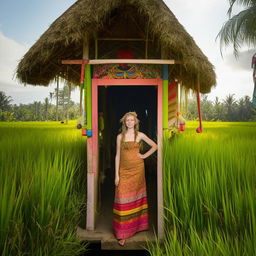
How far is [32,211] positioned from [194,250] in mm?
1608

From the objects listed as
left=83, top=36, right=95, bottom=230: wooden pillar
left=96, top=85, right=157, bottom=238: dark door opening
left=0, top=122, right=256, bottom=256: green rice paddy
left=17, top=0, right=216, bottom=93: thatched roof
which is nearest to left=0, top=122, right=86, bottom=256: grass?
left=0, top=122, right=256, bottom=256: green rice paddy

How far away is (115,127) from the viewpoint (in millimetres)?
7145

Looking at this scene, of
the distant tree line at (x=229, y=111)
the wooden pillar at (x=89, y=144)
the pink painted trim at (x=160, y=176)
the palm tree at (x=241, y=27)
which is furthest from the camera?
the distant tree line at (x=229, y=111)

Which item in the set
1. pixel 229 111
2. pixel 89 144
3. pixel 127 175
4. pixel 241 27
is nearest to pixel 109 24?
pixel 89 144

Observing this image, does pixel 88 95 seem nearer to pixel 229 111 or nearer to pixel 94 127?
pixel 94 127

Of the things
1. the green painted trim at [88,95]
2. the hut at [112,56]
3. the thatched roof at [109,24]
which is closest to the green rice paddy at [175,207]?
the hut at [112,56]

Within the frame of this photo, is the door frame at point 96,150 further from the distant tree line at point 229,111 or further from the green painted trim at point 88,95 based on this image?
the distant tree line at point 229,111

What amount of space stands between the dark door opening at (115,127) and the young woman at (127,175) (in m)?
0.65

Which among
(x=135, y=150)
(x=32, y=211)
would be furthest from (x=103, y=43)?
(x=32, y=211)

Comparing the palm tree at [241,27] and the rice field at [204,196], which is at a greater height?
the palm tree at [241,27]

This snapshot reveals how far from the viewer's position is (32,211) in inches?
96.1

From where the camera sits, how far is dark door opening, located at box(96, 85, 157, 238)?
175 inches

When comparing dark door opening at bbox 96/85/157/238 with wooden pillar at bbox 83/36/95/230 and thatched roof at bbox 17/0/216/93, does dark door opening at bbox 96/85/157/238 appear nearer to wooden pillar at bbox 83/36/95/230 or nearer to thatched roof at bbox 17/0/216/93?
wooden pillar at bbox 83/36/95/230

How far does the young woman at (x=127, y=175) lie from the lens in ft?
9.78
